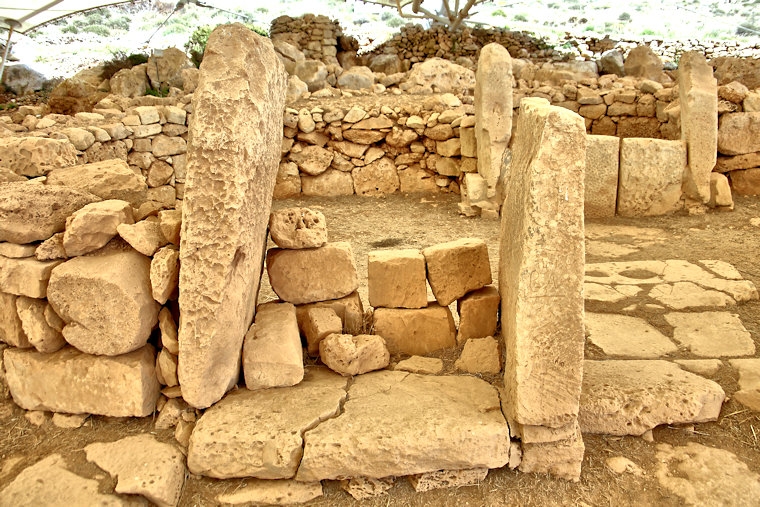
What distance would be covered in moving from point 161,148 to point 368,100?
3.01m

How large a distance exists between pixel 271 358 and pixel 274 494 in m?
0.57

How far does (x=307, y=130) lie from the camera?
745 centimetres

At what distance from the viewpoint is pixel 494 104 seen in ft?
21.1

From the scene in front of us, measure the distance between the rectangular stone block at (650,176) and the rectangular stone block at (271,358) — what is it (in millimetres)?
4668

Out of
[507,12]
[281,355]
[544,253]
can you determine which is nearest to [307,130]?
[281,355]

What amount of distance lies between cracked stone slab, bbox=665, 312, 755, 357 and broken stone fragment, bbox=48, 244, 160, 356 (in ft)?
9.48

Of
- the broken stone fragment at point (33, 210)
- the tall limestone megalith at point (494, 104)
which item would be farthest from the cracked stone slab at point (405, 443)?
the tall limestone megalith at point (494, 104)

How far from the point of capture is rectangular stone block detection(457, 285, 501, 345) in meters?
2.94

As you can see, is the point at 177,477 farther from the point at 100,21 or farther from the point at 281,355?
the point at 100,21

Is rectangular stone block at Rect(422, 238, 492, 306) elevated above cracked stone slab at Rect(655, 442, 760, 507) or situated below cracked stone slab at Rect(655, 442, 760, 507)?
above

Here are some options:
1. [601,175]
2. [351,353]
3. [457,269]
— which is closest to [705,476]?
[457,269]

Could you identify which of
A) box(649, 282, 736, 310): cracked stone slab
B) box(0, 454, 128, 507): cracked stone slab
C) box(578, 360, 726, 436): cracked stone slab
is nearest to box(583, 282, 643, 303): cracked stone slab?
box(649, 282, 736, 310): cracked stone slab

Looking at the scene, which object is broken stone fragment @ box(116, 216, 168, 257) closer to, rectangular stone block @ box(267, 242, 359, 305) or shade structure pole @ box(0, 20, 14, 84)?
rectangular stone block @ box(267, 242, 359, 305)

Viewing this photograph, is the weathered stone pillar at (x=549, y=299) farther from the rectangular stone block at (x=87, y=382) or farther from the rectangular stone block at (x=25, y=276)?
the rectangular stone block at (x=25, y=276)
